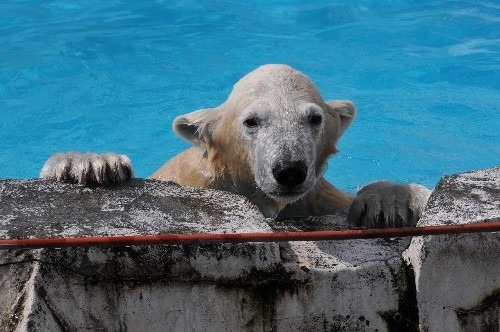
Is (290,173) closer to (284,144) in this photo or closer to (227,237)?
(284,144)

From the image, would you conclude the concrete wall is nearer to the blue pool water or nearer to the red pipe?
A: the red pipe

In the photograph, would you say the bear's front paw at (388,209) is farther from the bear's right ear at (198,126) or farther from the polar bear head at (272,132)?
the bear's right ear at (198,126)

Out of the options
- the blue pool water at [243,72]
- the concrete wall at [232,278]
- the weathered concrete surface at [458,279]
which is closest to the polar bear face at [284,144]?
the concrete wall at [232,278]

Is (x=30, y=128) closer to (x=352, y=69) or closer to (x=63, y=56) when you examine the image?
(x=63, y=56)

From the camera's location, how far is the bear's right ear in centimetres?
450

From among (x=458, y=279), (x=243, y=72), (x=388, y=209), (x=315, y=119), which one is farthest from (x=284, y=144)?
(x=243, y=72)

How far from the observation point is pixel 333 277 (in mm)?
2789

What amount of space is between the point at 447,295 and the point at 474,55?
26.1 feet

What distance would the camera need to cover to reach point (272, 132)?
12.7 ft

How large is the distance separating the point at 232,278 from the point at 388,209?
44.1 inches

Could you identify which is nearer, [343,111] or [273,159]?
[273,159]

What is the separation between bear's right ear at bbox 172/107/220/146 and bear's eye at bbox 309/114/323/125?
0.68 m

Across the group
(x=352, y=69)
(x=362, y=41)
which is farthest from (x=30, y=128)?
(x=362, y=41)

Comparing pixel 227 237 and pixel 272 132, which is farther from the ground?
pixel 272 132
